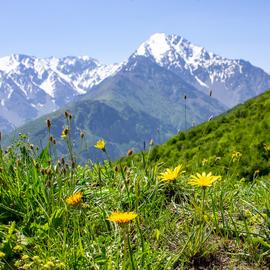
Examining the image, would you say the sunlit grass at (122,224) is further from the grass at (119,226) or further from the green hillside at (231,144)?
the green hillside at (231,144)

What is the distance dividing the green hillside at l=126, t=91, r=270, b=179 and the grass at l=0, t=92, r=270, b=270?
6.09 m

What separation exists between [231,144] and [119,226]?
455 inches

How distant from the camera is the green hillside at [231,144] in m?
13.5

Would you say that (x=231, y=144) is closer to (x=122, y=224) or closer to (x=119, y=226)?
(x=119, y=226)

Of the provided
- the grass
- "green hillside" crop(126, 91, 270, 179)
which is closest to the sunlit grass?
the grass

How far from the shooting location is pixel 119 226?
14.5 feet

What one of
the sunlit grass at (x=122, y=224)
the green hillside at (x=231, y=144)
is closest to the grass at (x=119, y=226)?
the sunlit grass at (x=122, y=224)

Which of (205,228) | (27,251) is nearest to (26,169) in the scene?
(27,251)

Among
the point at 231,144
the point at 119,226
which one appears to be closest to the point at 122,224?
the point at 119,226

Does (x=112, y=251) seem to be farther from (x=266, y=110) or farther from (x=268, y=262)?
(x=266, y=110)

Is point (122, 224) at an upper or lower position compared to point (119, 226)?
upper

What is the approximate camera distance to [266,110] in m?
17.6

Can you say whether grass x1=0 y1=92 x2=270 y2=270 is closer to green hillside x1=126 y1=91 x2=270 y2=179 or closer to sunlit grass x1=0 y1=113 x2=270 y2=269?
sunlit grass x1=0 y1=113 x2=270 y2=269

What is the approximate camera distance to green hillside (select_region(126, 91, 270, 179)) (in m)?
13.5
